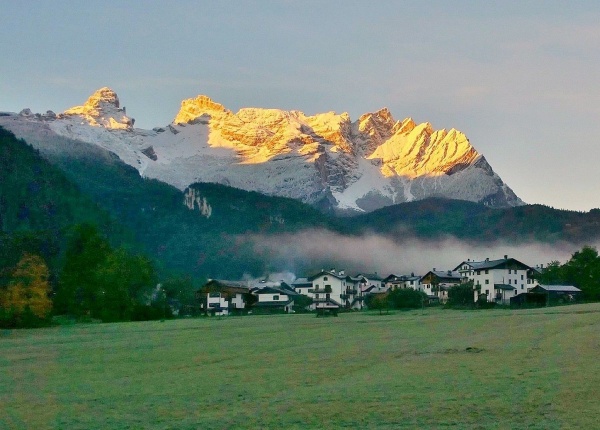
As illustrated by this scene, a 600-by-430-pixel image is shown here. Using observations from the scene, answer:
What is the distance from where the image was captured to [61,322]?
322 ft

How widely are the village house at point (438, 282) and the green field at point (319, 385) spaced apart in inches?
4324

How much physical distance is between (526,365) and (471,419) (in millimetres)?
10474

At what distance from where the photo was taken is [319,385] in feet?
89.2

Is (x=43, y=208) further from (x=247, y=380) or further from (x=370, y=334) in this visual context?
(x=247, y=380)

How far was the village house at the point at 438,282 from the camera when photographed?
15588 cm

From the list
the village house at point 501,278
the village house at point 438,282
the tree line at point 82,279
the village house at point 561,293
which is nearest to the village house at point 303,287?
the village house at point 438,282

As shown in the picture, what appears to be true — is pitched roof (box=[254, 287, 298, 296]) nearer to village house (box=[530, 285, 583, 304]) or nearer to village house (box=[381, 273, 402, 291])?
village house (box=[381, 273, 402, 291])

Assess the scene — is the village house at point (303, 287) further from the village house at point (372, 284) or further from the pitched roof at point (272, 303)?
the pitched roof at point (272, 303)

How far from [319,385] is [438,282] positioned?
13451 centimetres

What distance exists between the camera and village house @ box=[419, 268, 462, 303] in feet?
511

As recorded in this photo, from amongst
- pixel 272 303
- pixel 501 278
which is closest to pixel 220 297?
pixel 272 303

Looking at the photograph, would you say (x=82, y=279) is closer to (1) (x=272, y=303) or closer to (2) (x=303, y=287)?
(1) (x=272, y=303)

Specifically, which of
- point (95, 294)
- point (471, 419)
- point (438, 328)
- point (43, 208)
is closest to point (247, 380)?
point (471, 419)

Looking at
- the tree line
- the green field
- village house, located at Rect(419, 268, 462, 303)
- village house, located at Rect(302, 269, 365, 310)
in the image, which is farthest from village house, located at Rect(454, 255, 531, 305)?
the green field
